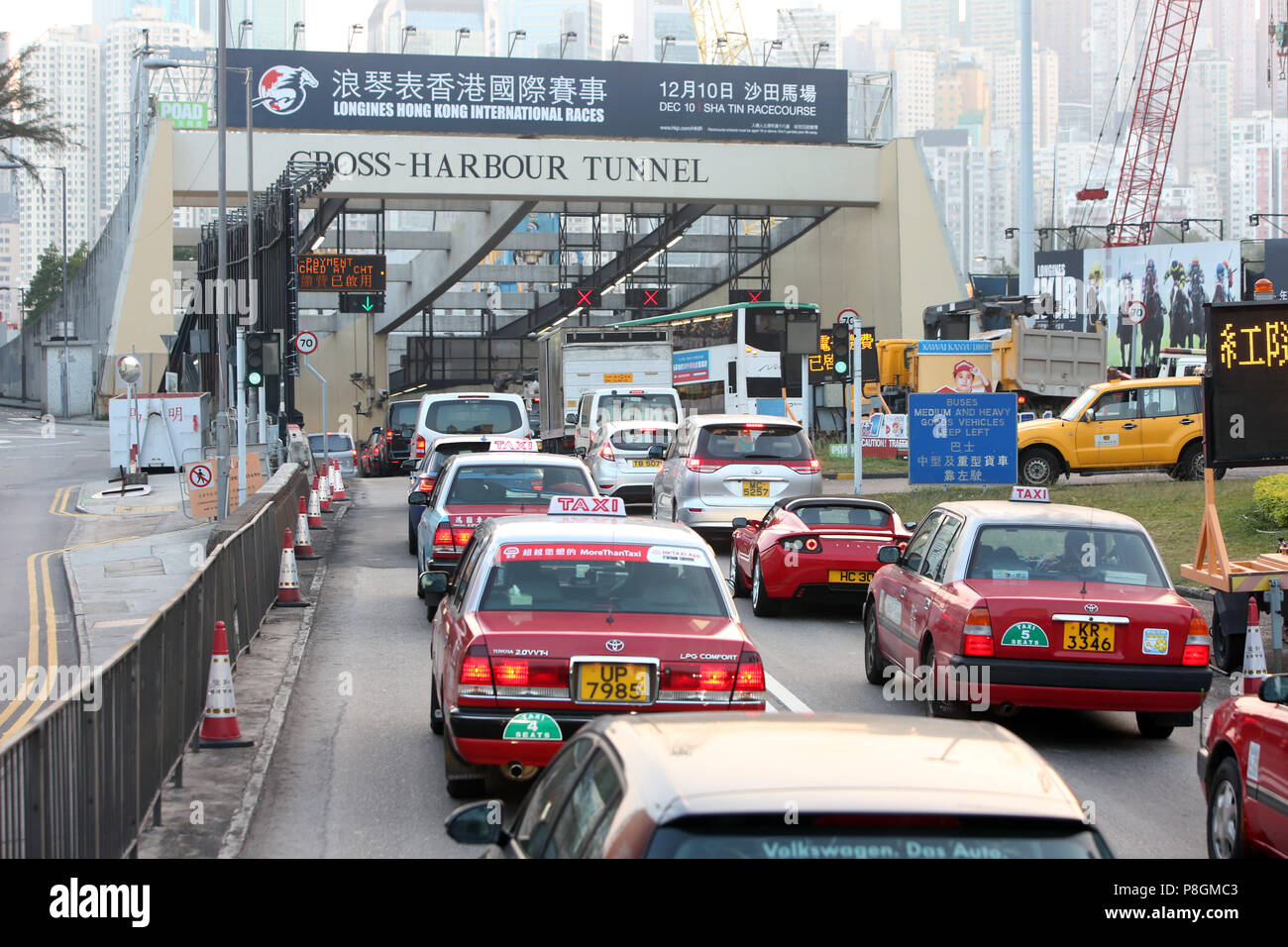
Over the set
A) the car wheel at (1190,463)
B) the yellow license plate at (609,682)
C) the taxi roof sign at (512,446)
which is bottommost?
the yellow license plate at (609,682)

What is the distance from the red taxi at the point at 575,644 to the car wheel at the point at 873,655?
3368 millimetres

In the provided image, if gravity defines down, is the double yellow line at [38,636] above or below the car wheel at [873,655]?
below

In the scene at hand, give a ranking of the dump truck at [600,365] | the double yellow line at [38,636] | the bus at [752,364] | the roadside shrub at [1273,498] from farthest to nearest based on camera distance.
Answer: the bus at [752,364] → the dump truck at [600,365] → the roadside shrub at [1273,498] → the double yellow line at [38,636]

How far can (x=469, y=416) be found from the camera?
88.0 ft

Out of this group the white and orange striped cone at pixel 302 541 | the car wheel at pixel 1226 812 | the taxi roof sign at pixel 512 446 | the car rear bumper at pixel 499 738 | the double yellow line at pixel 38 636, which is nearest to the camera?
the car wheel at pixel 1226 812

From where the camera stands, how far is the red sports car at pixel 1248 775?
6.09 m

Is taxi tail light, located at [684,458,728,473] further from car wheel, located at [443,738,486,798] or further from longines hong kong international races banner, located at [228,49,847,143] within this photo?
longines hong kong international races banner, located at [228,49,847,143]


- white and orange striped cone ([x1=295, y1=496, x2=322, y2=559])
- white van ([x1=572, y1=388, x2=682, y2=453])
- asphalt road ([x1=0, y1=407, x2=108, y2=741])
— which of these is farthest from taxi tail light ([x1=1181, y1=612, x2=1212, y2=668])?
white van ([x1=572, y1=388, x2=682, y2=453])

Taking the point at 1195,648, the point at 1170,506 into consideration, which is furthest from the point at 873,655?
the point at 1170,506

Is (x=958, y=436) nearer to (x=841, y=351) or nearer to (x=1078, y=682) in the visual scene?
(x=841, y=351)

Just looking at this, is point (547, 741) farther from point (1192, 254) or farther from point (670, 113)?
point (1192, 254)

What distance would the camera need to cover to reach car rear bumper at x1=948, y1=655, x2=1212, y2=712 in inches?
367

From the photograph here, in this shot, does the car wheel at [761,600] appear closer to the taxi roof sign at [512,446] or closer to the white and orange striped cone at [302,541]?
the taxi roof sign at [512,446]

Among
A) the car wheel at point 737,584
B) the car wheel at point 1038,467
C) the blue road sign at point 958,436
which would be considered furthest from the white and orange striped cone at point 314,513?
the car wheel at point 1038,467
